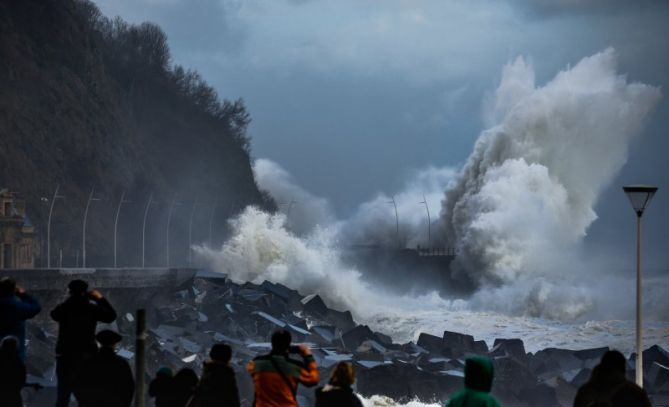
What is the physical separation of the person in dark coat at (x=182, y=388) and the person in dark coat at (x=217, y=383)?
24.7 inches

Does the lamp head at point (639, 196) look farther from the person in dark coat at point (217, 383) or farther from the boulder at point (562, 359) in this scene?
the boulder at point (562, 359)

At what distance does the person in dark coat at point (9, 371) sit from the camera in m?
10.2

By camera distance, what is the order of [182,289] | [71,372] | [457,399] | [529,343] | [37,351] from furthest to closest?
[529,343]
[182,289]
[37,351]
[71,372]
[457,399]

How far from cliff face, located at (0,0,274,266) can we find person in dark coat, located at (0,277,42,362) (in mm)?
Answer: 53113

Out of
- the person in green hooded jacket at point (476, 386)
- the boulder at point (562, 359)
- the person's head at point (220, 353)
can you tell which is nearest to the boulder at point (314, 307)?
the boulder at point (562, 359)

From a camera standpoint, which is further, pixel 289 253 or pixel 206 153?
pixel 206 153

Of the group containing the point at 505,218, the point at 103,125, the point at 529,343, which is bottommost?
the point at 529,343

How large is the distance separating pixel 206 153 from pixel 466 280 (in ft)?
106

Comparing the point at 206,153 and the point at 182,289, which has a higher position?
the point at 206,153

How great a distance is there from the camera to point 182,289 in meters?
39.8

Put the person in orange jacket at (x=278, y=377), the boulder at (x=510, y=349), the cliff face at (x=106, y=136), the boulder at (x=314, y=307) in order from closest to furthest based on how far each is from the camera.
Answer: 1. the person in orange jacket at (x=278, y=377)
2. the boulder at (x=510, y=349)
3. the boulder at (x=314, y=307)
4. the cliff face at (x=106, y=136)

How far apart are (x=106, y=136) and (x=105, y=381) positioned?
69928 mm

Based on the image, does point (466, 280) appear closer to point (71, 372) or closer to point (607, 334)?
point (607, 334)

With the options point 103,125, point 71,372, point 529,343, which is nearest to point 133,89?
point 103,125
